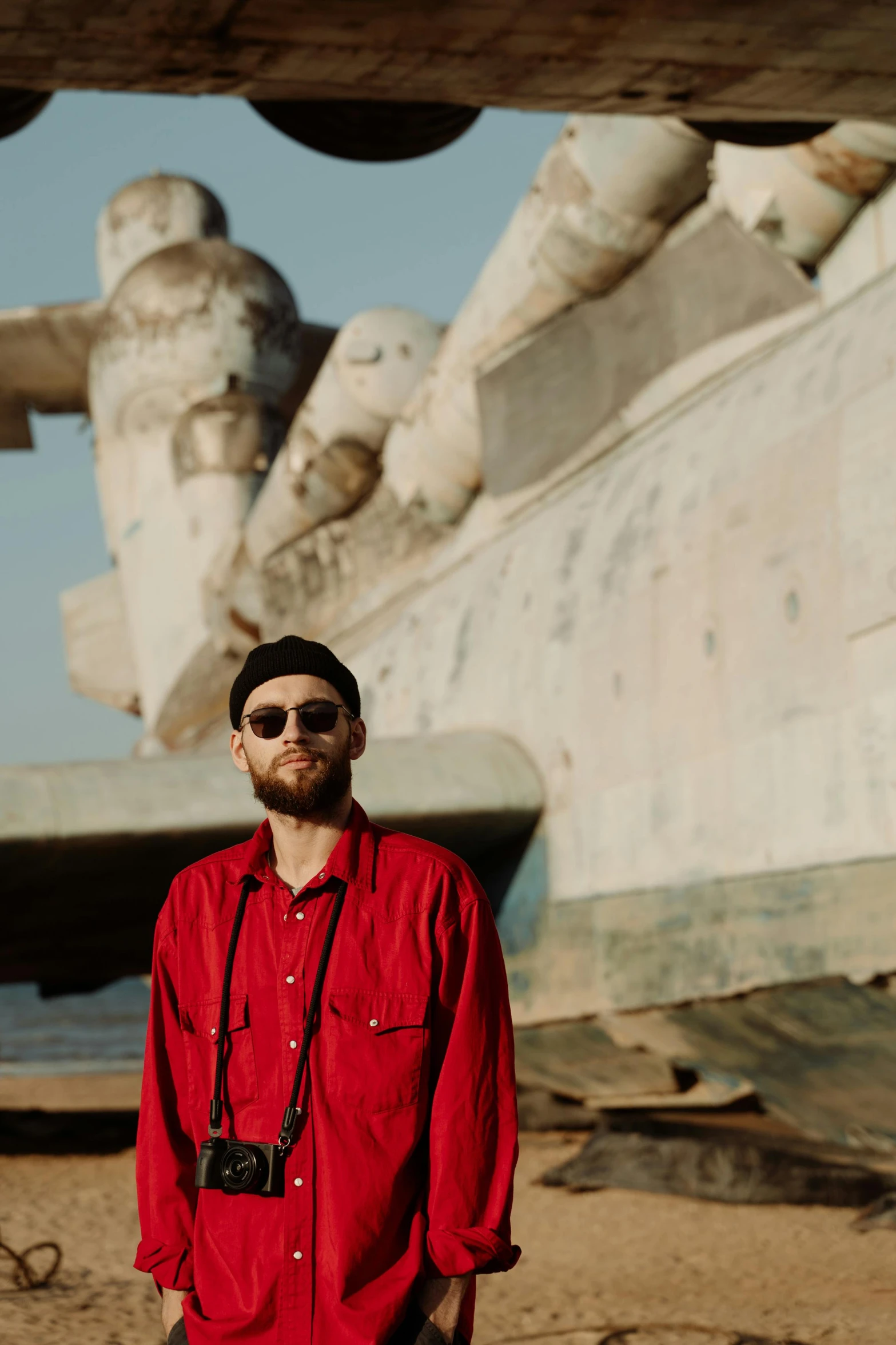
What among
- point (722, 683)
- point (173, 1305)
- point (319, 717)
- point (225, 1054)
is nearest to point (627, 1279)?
point (722, 683)

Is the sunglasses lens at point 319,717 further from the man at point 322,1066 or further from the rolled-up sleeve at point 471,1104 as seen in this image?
the rolled-up sleeve at point 471,1104

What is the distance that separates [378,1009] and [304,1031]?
9 centimetres

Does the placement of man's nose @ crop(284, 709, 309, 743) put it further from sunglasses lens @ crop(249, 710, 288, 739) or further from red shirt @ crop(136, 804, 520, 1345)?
red shirt @ crop(136, 804, 520, 1345)

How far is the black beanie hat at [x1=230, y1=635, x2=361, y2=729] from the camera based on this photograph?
194 cm

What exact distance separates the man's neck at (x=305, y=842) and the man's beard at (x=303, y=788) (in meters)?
0.01

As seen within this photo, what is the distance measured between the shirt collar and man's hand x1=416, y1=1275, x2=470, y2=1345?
473 millimetres

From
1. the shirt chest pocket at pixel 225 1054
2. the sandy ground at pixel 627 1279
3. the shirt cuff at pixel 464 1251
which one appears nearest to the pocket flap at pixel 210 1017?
the shirt chest pocket at pixel 225 1054

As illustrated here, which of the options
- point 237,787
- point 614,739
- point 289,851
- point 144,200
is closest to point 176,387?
point 144,200

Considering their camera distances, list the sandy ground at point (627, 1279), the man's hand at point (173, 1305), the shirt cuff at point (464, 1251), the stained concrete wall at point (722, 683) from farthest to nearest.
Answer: the stained concrete wall at point (722, 683) < the sandy ground at point (627, 1279) < the man's hand at point (173, 1305) < the shirt cuff at point (464, 1251)

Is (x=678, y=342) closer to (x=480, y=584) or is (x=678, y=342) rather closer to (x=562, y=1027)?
(x=480, y=584)

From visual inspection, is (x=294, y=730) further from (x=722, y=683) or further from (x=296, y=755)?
(x=722, y=683)

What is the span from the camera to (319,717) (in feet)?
6.27

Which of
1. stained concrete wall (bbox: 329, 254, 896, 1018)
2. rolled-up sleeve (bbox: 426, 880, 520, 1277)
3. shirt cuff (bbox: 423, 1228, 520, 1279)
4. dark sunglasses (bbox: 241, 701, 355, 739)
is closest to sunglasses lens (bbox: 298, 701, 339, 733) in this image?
dark sunglasses (bbox: 241, 701, 355, 739)

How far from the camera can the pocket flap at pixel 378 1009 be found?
1789mm
